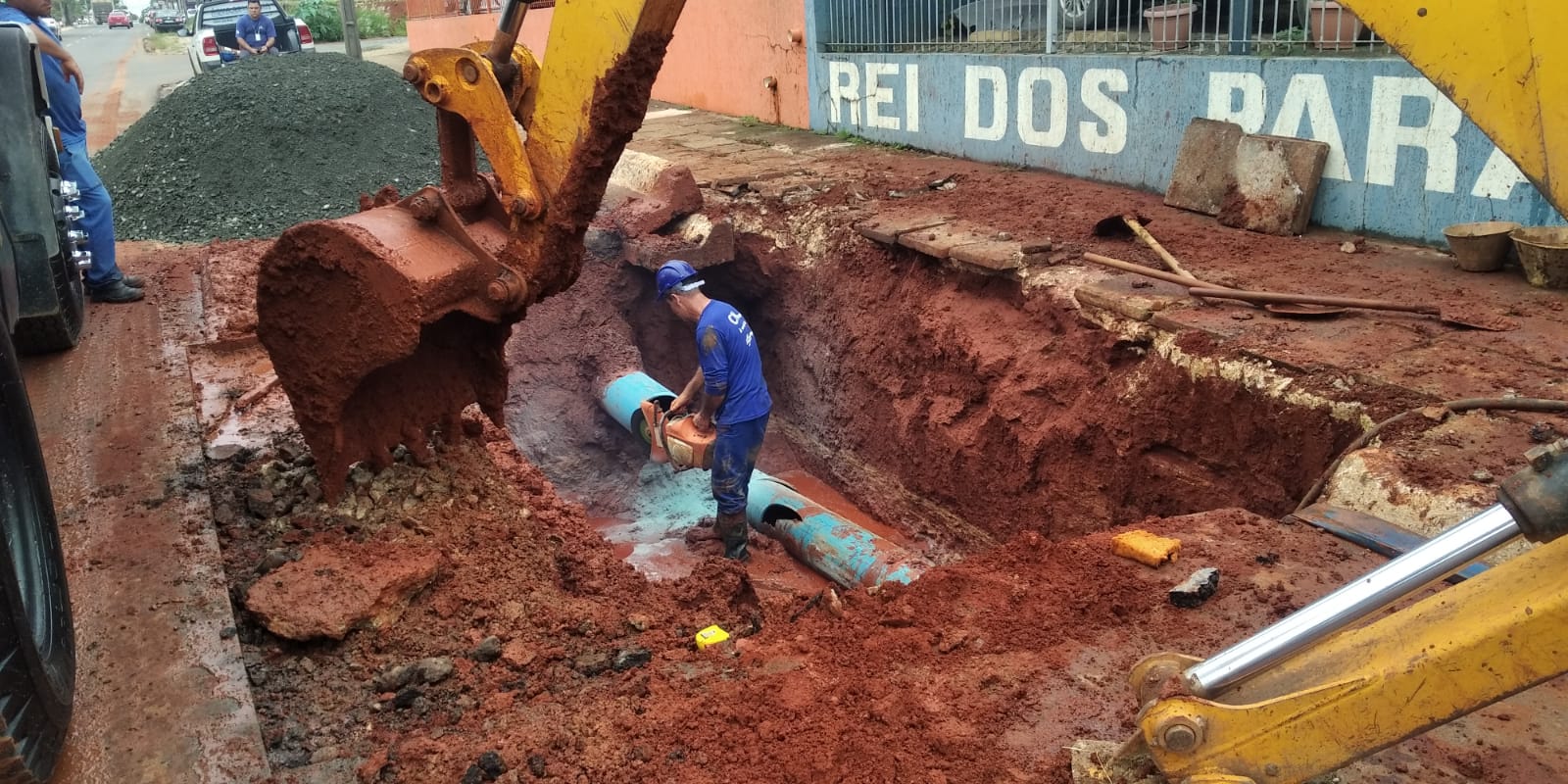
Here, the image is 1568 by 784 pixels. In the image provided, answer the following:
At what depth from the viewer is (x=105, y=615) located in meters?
3.57

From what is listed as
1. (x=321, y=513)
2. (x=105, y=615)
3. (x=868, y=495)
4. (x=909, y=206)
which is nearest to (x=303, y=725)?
(x=105, y=615)

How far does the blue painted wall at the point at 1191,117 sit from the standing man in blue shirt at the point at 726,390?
3992 mm

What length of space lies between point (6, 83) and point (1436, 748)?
6998 mm

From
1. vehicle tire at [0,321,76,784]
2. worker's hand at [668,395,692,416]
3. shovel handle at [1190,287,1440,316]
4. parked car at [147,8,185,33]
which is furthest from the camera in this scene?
parked car at [147,8,185,33]

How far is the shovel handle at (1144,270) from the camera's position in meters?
6.11

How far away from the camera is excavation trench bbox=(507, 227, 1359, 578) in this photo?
557 centimetres

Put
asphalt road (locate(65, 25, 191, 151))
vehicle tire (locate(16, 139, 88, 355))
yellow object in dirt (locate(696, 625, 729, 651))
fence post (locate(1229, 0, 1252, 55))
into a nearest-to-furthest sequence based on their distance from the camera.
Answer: yellow object in dirt (locate(696, 625, 729, 651)) → vehicle tire (locate(16, 139, 88, 355)) → fence post (locate(1229, 0, 1252, 55)) → asphalt road (locate(65, 25, 191, 151))

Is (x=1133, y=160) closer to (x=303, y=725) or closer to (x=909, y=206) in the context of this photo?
(x=909, y=206)

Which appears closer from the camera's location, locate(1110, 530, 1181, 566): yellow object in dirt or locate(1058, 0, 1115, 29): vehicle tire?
locate(1110, 530, 1181, 566): yellow object in dirt

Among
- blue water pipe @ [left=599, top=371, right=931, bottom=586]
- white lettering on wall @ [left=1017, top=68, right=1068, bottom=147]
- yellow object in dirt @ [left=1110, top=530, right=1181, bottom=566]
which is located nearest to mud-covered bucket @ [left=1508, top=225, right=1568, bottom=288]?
yellow object in dirt @ [left=1110, top=530, right=1181, bottom=566]

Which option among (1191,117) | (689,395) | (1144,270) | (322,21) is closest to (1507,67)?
(1144,270)

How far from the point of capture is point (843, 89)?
12438mm

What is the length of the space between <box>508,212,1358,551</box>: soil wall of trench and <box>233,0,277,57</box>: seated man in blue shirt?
10858 millimetres

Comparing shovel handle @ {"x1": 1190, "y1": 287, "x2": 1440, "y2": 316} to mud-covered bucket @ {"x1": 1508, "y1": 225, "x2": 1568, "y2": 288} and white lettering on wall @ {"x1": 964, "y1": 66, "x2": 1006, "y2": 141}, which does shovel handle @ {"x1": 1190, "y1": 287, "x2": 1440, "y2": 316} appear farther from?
white lettering on wall @ {"x1": 964, "y1": 66, "x2": 1006, "y2": 141}
